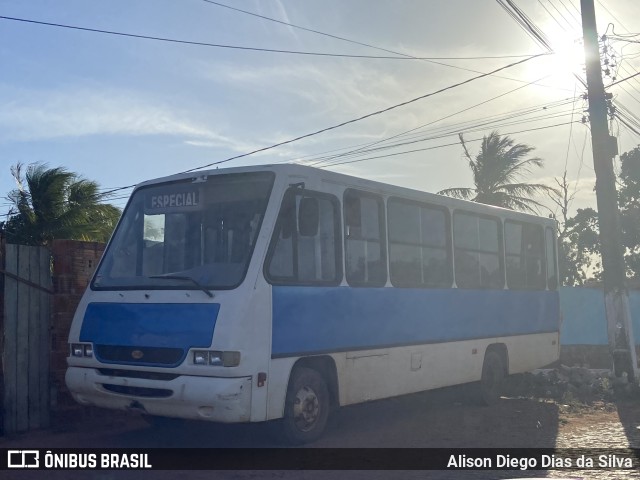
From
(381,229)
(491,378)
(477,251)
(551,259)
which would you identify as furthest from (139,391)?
(551,259)

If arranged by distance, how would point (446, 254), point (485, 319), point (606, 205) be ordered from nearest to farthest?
1. point (446, 254)
2. point (485, 319)
3. point (606, 205)

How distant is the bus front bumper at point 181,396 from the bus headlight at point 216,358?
0.48 feet

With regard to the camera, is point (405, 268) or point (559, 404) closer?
point (405, 268)

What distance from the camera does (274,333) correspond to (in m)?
8.09

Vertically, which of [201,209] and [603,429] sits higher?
[201,209]

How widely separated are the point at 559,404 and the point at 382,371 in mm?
4640

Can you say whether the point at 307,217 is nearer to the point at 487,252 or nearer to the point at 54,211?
the point at 487,252

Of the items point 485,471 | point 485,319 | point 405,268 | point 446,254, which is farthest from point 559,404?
point 485,471

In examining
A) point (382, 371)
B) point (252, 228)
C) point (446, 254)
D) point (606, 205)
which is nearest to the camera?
point (252, 228)

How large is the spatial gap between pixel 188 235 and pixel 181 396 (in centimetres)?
190

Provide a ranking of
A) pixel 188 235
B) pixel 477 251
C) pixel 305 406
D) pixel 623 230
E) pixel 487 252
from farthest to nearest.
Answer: pixel 623 230 → pixel 487 252 → pixel 477 251 → pixel 188 235 → pixel 305 406

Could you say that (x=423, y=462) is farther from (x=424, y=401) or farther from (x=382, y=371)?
(x=424, y=401)

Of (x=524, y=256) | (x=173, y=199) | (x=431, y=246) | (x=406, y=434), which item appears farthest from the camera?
(x=524, y=256)

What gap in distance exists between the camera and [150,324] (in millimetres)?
8094
